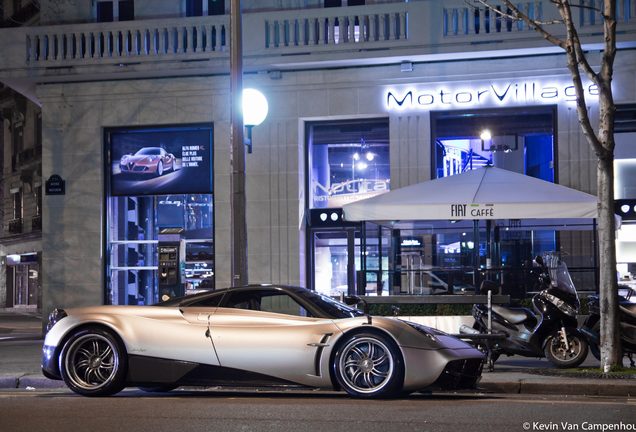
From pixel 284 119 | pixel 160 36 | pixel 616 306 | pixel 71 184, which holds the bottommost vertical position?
pixel 616 306

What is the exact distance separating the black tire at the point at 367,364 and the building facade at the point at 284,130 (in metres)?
8.78

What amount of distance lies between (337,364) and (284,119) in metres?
11.4

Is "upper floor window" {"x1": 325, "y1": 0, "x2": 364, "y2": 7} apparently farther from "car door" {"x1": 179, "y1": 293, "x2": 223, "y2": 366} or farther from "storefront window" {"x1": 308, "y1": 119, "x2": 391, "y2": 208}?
"car door" {"x1": 179, "y1": 293, "x2": 223, "y2": 366}

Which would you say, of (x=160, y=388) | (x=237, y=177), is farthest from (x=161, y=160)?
(x=160, y=388)

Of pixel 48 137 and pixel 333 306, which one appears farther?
pixel 48 137

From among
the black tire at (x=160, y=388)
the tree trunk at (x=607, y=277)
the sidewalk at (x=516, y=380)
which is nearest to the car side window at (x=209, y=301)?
the black tire at (x=160, y=388)

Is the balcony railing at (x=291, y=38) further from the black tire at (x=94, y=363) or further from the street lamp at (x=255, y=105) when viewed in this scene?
the black tire at (x=94, y=363)

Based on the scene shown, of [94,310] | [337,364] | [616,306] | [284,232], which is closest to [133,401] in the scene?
[94,310]

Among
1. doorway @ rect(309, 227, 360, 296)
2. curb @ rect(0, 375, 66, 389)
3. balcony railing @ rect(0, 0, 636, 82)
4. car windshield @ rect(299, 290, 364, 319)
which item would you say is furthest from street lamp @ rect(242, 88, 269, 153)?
car windshield @ rect(299, 290, 364, 319)

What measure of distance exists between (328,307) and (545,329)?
3.60 meters

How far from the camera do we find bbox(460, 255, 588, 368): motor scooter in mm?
11688

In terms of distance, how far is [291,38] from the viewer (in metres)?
19.4

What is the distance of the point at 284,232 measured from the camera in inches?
776

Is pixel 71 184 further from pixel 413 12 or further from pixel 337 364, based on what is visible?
pixel 337 364
